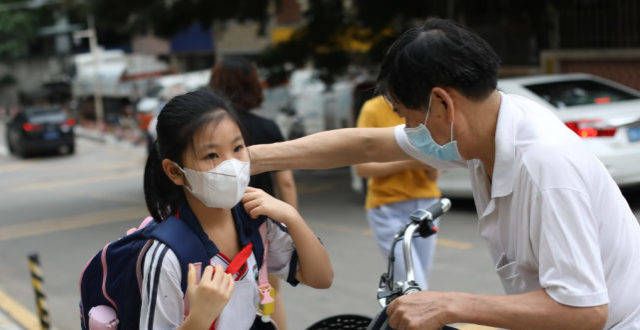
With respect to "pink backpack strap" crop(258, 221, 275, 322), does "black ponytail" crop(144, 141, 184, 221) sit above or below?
above

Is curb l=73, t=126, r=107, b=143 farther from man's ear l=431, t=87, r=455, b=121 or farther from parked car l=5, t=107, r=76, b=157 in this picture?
man's ear l=431, t=87, r=455, b=121

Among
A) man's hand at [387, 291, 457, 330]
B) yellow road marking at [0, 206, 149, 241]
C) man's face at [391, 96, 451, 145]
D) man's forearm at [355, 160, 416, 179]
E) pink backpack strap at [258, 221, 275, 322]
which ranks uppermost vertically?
man's face at [391, 96, 451, 145]

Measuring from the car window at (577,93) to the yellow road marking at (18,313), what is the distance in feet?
18.2

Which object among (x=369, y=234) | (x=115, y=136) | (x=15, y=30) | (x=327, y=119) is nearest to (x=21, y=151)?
(x=115, y=136)

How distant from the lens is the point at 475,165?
2.08 metres

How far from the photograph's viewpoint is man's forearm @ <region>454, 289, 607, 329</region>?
172 centimetres

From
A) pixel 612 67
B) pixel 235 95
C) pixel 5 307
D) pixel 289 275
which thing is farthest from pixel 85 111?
pixel 289 275

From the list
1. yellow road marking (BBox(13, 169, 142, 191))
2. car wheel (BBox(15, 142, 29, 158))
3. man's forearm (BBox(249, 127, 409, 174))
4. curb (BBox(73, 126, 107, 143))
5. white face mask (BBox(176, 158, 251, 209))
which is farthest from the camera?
curb (BBox(73, 126, 107, 143))

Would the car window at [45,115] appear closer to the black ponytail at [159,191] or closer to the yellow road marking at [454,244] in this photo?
the yellow road marking at [454,244]

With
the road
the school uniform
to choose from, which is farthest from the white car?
the school uniform

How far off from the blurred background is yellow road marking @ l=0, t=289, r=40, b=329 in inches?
0.6

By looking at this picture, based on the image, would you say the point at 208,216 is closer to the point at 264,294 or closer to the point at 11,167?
the point at 264,294

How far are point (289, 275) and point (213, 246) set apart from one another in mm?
357

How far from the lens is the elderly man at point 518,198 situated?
5.62 ft
